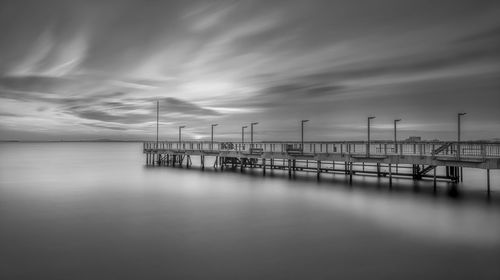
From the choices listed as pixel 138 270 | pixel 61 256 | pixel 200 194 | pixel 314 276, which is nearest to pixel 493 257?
pixel 314 276

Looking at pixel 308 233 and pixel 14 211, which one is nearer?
pixel 308 233

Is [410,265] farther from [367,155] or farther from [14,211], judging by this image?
[14,211]

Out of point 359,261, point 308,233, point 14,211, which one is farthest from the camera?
point 14,211

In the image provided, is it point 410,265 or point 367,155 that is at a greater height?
point 367,155

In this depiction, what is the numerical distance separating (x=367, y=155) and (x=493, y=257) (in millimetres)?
15859

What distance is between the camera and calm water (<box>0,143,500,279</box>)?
409 inches

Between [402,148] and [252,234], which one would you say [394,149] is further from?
[252,234]

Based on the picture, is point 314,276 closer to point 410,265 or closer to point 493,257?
point 410,265

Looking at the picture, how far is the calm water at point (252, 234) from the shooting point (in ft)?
34.1

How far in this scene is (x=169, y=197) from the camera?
2355 centimetres

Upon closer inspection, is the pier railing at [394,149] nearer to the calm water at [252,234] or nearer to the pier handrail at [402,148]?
the pier handrail at [402,148]

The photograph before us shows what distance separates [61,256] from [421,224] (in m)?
14.8

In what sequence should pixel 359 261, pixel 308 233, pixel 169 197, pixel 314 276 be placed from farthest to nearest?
pixel 169 197
pixel 308 233
pixel 359 261
pixel 314 276

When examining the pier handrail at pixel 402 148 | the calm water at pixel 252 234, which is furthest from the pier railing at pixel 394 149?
the calm water at pixel 252 234
